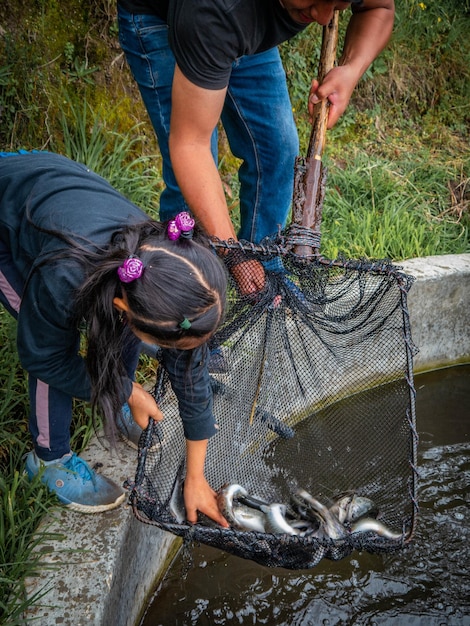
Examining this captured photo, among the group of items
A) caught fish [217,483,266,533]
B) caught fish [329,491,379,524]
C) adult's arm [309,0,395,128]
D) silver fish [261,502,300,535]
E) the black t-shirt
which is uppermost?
the black t-shirt

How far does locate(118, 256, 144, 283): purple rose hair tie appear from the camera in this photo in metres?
1.47

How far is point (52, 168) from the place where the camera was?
5.98 feet

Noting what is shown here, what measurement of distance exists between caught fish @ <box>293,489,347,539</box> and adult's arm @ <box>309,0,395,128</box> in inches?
53.6

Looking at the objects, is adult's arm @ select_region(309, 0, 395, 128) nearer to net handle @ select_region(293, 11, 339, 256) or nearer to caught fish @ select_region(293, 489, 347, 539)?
net handle @ select_region(293, 11, 339, 256)

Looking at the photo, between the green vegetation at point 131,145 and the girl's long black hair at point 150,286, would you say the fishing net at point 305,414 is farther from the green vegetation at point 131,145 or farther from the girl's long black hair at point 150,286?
the green vegetation at point 131,145

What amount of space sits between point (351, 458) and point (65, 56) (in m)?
2.82

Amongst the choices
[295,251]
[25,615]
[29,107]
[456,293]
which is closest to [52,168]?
[295,251]

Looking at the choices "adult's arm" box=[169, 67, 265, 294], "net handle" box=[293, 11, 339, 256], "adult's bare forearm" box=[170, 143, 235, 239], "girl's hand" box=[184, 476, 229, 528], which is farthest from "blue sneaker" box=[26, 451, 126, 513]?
"net handle" box=[293, 11, 339, 256]

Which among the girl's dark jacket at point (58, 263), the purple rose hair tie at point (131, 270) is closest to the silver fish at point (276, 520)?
the girl's dark jacket at point (58, 263)

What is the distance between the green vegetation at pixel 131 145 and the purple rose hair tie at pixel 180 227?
0.99 metres

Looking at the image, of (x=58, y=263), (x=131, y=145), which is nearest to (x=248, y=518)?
(x=58, y=263)

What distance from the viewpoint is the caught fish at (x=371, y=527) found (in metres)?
1.86

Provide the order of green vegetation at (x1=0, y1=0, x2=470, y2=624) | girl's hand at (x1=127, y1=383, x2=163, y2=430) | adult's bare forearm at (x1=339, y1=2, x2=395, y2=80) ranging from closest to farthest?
girl's hand at (x1=127, y1=383, x2=163, y2=430) < adult's bare forearm at (x1=339, y1=2, x2=395, y2=80) < green vegetation at (x1=0, y1=0, x2=470, y2=624)

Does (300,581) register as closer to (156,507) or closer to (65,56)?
(156,507)
